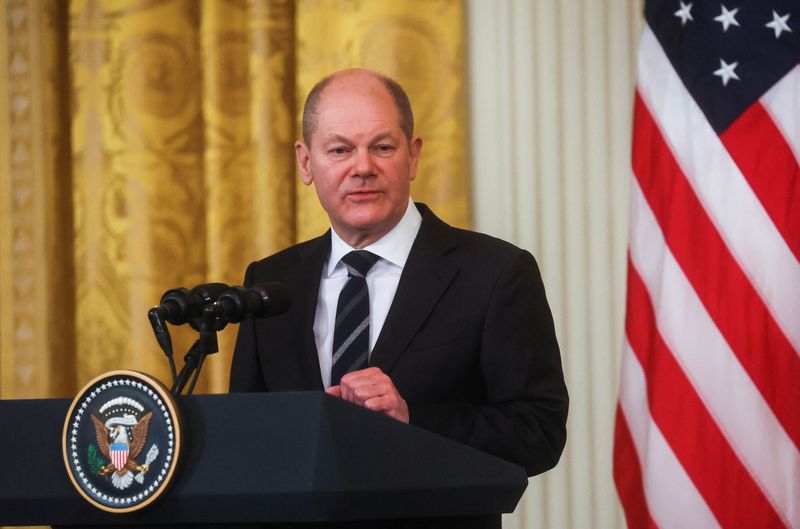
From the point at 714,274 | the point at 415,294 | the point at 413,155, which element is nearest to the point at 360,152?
the point at 413,155

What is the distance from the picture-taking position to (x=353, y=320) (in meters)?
1.86

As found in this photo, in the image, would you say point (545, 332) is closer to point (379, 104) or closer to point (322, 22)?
point (379, 104)

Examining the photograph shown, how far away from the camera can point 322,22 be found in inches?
114

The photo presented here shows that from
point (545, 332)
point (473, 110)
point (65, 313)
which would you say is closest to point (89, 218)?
point (65, 313)

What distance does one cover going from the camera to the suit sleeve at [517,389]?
1606 millimetres

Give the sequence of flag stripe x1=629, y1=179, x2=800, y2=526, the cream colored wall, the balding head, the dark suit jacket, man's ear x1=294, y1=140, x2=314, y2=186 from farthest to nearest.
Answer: the cream colored wall
flag stripe x1=629, y1=179, x2=800, y2=526
man's ear x1=294, y1=140, x2=314, y2=186
the balding head
the dark suit jacket

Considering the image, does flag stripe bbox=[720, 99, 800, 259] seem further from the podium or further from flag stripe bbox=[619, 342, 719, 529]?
the podium

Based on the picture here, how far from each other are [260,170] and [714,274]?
3.90 ft

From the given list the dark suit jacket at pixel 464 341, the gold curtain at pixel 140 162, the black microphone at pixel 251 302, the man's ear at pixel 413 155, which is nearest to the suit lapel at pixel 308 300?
the dark suit jacket at pixel 464 341

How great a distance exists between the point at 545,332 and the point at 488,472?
0.65 m

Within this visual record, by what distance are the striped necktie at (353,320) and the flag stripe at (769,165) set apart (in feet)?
3.36

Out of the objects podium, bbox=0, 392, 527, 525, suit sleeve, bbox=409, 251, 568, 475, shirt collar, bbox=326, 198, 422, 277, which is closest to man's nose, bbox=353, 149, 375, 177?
shirt collar, bbox=326, 198, 422, 277

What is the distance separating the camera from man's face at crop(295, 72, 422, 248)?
1856 mm

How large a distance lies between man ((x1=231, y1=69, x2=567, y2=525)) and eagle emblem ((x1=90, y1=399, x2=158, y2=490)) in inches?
24.5
